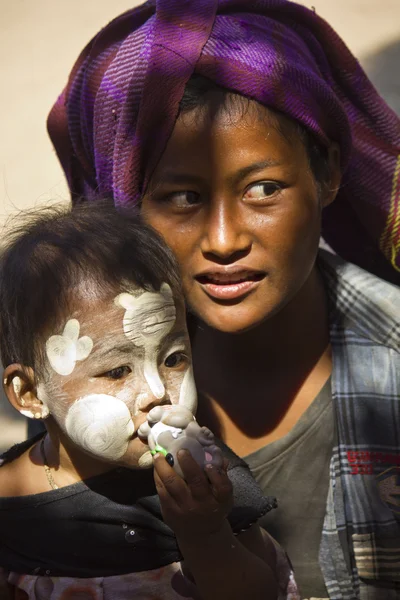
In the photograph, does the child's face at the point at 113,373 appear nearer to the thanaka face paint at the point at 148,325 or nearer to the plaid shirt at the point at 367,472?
the thanaka face paint at the point at 148,325

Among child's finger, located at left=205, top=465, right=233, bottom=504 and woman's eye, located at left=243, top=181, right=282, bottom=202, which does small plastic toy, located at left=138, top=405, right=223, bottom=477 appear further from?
woman's eye, located at left=243, top=181, right=282, bottom=202

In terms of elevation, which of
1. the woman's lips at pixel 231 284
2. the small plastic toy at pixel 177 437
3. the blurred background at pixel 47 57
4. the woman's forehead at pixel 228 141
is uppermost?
the blurred background at pixel 47 57

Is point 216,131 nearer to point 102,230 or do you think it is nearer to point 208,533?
point 102,230

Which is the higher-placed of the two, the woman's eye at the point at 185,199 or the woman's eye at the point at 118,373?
the woman's eye at the point at 185,199

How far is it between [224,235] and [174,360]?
386 millimetres

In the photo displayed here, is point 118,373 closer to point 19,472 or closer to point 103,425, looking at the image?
point 103,425

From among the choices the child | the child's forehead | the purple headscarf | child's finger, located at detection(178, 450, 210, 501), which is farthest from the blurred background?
child's finger, located at detection(178, 450, 210, 501)

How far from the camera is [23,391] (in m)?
1.90

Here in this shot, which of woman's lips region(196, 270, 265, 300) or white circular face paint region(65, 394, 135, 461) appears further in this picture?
woman's lips region(196, 270, 265, 300)

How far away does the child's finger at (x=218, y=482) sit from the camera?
1634mm

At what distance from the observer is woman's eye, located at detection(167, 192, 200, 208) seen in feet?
7.22

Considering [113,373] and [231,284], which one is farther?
[231,284]

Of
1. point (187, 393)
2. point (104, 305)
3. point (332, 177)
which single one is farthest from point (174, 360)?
point (332, 177)

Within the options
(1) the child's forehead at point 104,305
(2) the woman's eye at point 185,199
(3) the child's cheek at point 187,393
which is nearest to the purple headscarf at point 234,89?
(2) the woman's eye at point 185,199
